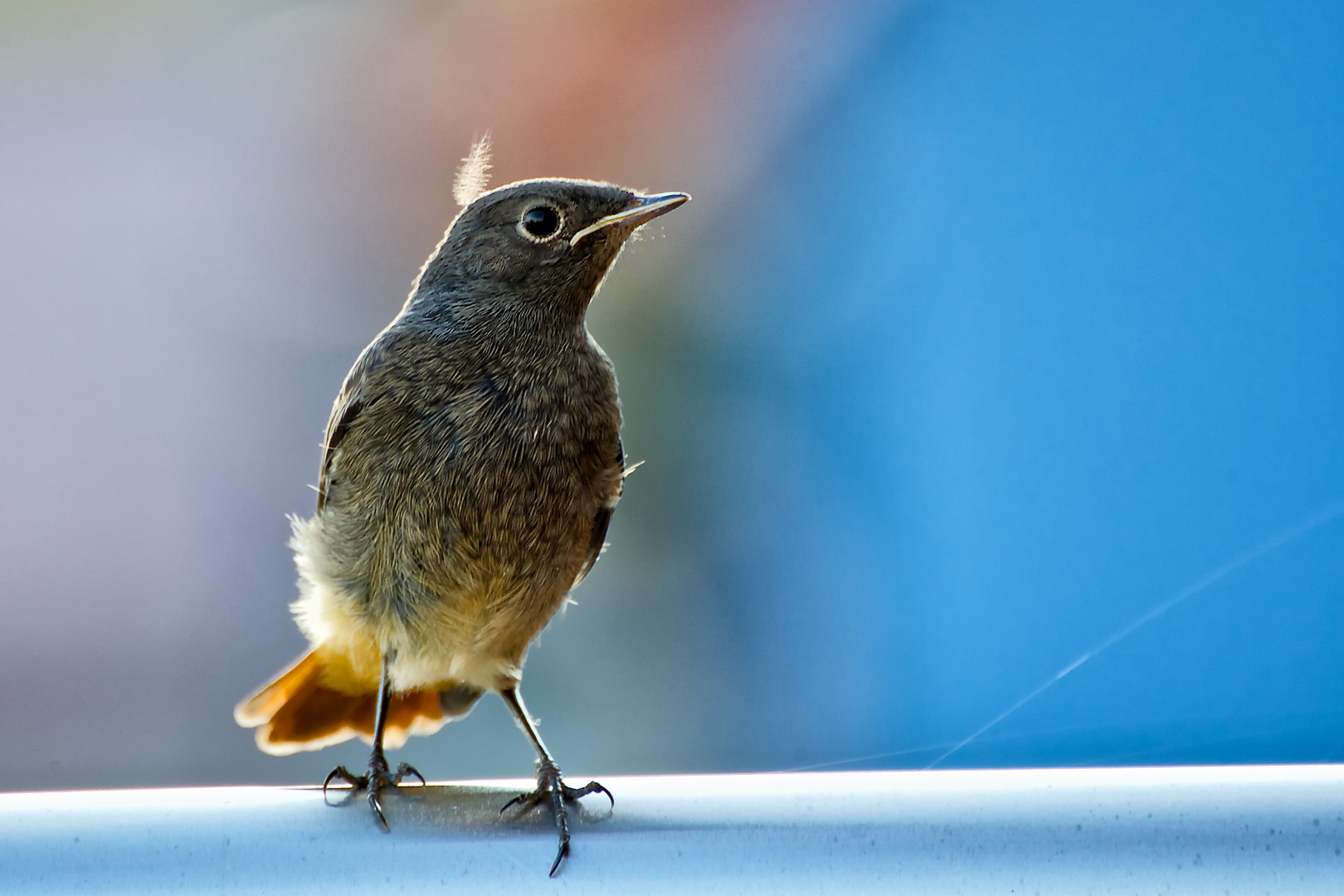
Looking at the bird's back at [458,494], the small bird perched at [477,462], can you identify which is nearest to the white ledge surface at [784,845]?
the small bird perched at [477,462]

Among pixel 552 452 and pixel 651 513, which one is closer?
pixel 552 452

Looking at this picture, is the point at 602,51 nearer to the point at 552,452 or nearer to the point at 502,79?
the point at 502,79

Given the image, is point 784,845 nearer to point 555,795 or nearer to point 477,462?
point 555,795

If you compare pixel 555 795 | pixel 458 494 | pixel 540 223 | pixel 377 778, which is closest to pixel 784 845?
pixel 555 795

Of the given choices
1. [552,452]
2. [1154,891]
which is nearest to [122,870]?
[552,452]

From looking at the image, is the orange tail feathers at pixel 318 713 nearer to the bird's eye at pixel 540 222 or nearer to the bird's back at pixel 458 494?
the bird's back at pixel 458 494

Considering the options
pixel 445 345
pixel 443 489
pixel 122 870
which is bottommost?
pixel 122 870
